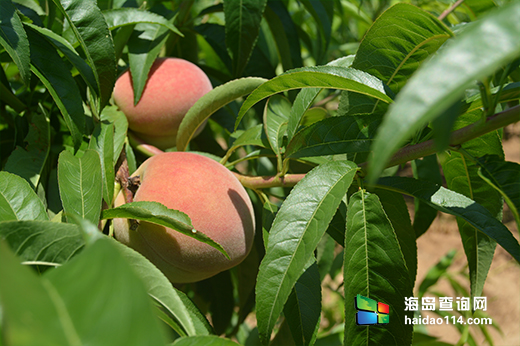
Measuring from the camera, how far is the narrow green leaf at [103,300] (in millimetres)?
195

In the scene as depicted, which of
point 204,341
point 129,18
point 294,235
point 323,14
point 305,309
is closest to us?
point 204,341

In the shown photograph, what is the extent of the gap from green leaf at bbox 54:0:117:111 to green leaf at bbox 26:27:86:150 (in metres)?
0.04

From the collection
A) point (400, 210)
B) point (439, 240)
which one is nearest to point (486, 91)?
Result: point (400, 210)

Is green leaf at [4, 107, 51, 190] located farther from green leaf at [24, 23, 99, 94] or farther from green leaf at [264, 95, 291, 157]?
green leaf at [264, 95, 291, 157]

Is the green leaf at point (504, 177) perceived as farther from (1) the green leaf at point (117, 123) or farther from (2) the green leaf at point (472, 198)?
→ (1) the green leaf at point (117, 123)

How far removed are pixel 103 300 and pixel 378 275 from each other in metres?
0.33

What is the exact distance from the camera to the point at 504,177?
0.43 m

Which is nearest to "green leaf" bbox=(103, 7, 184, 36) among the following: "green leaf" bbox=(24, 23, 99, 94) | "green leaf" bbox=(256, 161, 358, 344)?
"green leaf" bbox=(24, 23, 99, 94)

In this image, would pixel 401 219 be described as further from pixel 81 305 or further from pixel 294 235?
pixel 81 305

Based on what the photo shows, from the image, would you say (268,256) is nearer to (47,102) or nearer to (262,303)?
(262,303)

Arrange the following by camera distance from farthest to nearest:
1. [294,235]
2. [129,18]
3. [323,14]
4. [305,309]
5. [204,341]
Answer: [323,14] < [129,18] < [305,309] < [294,235] < [204,341]

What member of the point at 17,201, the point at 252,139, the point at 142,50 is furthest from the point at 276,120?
the point at 17,201

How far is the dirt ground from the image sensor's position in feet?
7.54

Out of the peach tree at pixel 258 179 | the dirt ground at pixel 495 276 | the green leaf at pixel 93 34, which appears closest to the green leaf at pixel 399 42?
the peach tree at pixel 258 179
